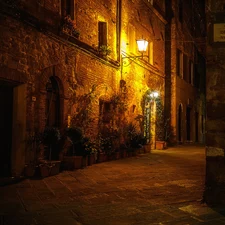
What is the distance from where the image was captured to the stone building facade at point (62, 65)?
7.89 metres

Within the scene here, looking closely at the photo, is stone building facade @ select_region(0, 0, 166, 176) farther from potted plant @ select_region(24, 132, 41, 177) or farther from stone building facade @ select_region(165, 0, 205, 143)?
stone building facade @ select_region(165, 0, 205, 143)

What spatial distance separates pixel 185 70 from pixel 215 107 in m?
16.6

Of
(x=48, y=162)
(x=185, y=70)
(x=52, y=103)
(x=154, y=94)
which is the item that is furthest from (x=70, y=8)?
(x=185, y=70)

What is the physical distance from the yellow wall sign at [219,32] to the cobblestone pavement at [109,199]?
2668mm

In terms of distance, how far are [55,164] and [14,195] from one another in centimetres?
231

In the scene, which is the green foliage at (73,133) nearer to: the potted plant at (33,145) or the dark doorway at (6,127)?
the potted plant at (33,145)

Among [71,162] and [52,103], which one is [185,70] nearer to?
Result: [52,103]

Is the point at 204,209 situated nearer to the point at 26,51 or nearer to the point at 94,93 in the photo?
the point at 26,51

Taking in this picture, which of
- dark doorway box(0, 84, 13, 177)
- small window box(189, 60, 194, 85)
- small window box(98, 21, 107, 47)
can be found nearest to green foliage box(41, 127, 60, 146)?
dark doorway box(0, 84, 13, 177)

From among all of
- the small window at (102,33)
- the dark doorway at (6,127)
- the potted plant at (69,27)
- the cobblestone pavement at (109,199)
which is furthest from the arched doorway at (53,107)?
the small window at (102,33)

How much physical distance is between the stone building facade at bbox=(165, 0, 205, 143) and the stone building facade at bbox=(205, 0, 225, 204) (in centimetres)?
1136

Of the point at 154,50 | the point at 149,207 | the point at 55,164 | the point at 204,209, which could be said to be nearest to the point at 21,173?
the point at 55,164

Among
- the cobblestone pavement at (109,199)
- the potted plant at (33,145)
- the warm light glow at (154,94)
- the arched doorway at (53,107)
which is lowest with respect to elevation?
the cobblestone pavement at (109,199)

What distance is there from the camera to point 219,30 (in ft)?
17.4
